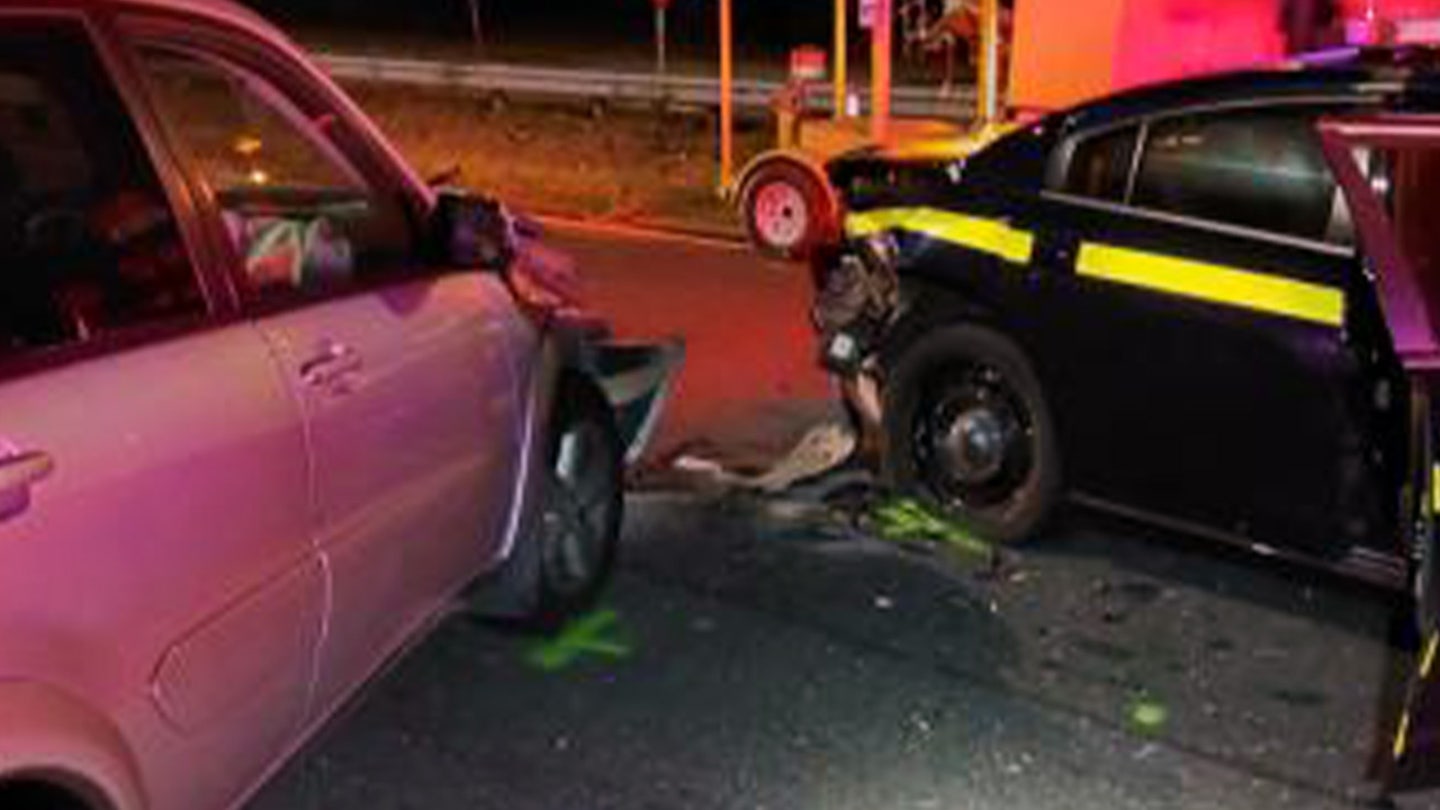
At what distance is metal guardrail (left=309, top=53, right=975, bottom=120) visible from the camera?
15617 millimetres

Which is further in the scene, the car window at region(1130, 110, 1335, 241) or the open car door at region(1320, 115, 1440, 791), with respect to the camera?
the car window at region(1130, 110, 1335, 241)

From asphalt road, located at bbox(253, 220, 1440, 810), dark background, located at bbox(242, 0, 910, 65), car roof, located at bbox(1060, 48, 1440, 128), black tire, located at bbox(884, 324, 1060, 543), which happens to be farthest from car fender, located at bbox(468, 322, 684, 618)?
dark background, located at bbox(242, 0, 910, 65)

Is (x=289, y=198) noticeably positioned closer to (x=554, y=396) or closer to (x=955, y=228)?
(x=554, y=396)

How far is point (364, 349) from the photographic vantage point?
3979 mm

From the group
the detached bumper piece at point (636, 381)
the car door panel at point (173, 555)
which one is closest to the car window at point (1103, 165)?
the detached bumper piece at point (636, 381)

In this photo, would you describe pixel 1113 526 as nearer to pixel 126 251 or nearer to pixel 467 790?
pixel 467 790

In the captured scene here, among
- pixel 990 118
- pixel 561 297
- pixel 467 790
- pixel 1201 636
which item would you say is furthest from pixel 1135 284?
pixel 990 118

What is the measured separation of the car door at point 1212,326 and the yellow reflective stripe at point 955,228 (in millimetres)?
104

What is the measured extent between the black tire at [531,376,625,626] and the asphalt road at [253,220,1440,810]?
0.41 ft

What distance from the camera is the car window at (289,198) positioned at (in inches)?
148

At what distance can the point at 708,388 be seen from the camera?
8.16 m

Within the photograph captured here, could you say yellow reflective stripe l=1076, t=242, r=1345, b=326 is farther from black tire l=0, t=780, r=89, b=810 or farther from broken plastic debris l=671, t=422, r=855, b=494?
black tire l=0, t=780, r=89, b=810

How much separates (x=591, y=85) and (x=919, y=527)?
12445mm

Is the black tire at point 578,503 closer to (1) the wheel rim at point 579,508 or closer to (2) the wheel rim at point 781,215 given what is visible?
(1) the wheel rim at point 579,508
